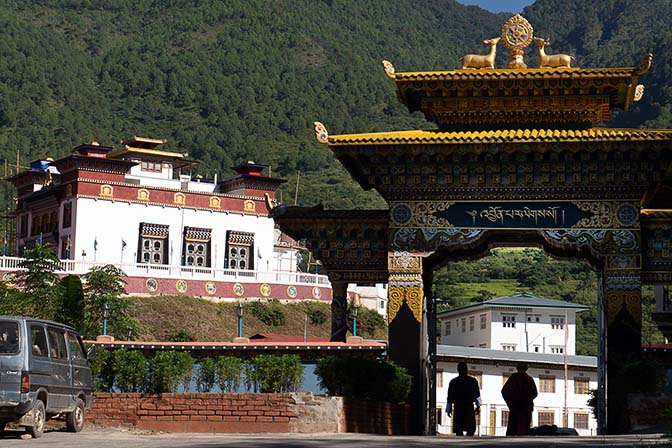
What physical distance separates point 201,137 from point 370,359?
142m

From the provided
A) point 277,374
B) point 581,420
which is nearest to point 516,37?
point 277,374

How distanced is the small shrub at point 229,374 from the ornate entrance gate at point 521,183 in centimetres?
359

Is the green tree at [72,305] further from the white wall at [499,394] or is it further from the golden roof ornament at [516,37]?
the golden roof ornament at [516,37]

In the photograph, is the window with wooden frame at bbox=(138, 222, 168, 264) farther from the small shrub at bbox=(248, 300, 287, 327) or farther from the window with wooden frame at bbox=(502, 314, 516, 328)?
the window with wooden frame at bbox=(502, 314, 516, 328)

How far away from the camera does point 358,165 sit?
25.7 metres

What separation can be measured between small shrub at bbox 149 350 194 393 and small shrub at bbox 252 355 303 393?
1.21 meters

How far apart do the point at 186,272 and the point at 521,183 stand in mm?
48590

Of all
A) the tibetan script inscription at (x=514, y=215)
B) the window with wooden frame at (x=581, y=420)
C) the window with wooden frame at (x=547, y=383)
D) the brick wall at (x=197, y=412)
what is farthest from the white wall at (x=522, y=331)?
the brick wall at (x=197, y=412)

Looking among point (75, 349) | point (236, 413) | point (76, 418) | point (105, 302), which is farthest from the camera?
point (105, 302)

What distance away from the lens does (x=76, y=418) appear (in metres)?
20.6

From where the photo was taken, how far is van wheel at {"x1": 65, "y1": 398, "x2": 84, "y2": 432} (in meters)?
20.5

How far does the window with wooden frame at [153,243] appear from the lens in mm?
73750

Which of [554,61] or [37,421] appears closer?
[37,421]

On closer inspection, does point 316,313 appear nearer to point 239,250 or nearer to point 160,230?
point 239,250
